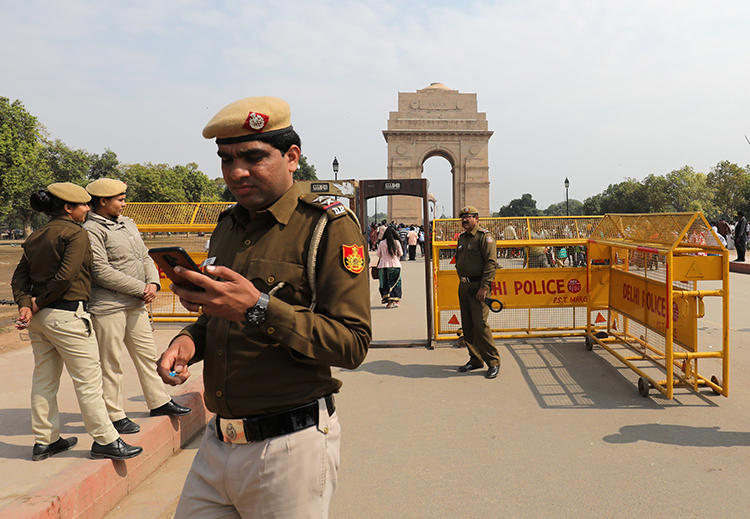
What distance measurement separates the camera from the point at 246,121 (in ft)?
5.53

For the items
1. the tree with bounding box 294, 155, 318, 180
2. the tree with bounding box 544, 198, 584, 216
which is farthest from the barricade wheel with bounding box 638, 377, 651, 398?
the tree with bounding box 544, 198, 584, 216

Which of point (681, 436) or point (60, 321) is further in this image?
point (681, 436)

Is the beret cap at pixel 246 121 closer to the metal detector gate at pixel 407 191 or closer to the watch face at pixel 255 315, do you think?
the watch face at pixel 255 315

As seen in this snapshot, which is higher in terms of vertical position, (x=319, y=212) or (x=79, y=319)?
(x=319, y=212)

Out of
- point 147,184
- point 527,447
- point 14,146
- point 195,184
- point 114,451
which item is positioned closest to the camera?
point 114,451

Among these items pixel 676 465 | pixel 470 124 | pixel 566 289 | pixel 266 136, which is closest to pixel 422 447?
pixel 676 465

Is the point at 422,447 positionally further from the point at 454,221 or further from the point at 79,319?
the point at 454,221

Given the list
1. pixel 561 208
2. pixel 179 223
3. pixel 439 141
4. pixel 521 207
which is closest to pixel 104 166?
pixel 439 141

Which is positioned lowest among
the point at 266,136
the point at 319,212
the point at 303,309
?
the point at 303,309

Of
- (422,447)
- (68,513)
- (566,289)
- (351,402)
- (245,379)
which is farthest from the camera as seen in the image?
(566,289)

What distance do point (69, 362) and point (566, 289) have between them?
249 inches

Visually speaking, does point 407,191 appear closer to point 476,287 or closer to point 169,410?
point 476,287

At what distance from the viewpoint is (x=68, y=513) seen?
299 centimetres

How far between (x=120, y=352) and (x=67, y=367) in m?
0.57
